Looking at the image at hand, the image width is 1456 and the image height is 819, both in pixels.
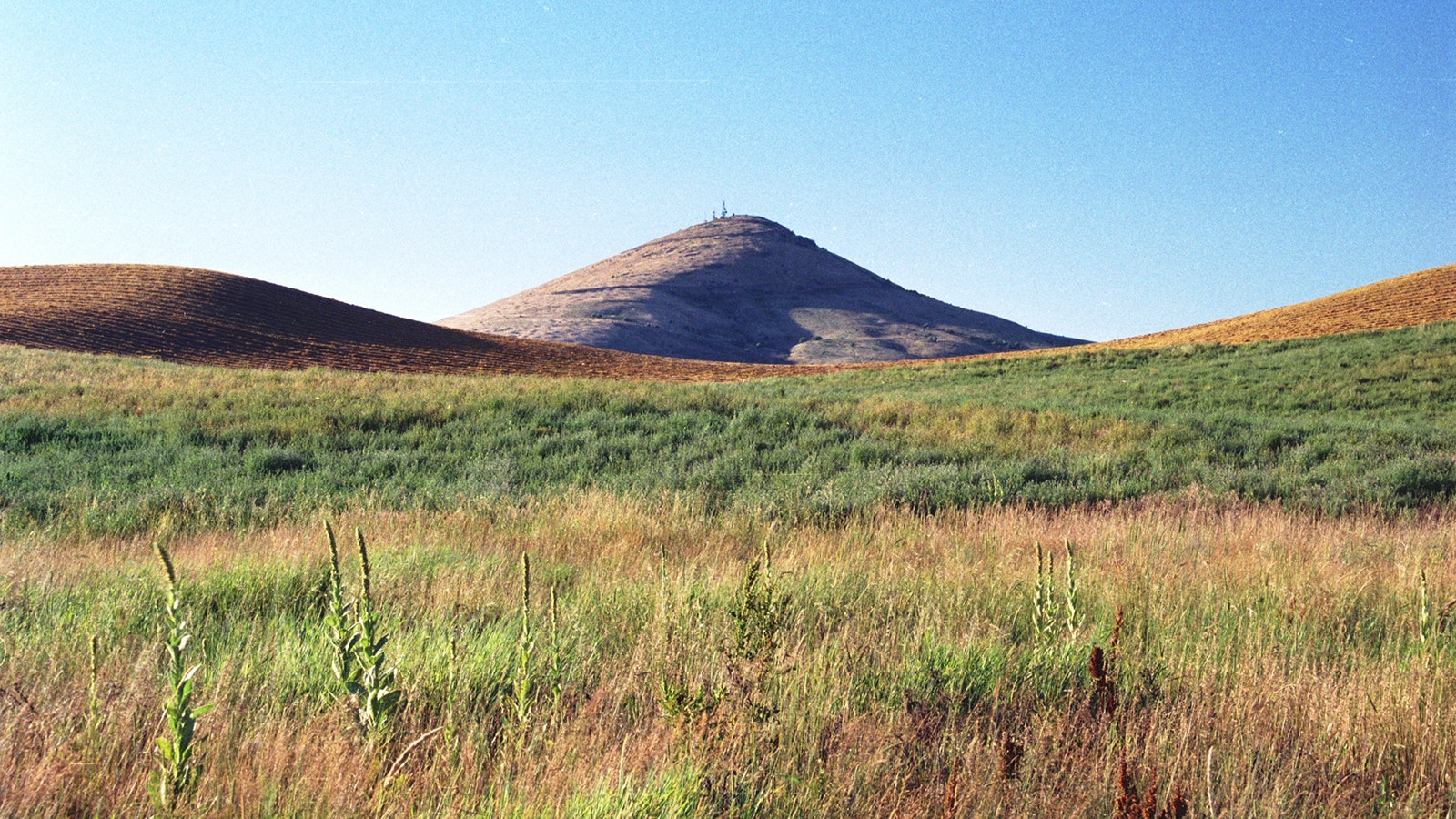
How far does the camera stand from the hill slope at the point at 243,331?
131ft

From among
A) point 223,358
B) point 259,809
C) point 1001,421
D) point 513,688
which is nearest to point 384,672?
point 259,809

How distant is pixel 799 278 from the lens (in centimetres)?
14688

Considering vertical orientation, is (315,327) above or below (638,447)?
above

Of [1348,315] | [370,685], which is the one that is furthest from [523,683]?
[1348,315]

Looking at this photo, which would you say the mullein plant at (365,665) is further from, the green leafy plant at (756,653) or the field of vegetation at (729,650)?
the green leafy plant at (756,653)

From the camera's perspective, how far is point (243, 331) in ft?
149

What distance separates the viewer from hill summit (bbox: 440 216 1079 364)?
106 metres

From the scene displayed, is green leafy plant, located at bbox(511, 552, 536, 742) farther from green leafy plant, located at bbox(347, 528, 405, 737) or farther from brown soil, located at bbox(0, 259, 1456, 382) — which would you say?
brown soil, located at bbox(0, 259, 1456, 382)

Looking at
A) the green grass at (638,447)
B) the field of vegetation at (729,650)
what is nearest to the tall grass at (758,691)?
the field of vegetation at (729,650)

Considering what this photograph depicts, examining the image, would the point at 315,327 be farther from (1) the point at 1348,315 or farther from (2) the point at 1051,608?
(1) the point at 1348,315

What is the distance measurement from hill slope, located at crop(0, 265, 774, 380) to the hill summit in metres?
40.7

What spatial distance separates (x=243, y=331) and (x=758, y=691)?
5140cm

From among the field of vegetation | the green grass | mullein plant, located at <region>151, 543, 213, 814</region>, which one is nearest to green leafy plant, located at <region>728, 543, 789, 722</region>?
the field of vegetation

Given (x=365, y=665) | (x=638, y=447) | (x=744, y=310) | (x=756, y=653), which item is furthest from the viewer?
(x=744, y=310)
